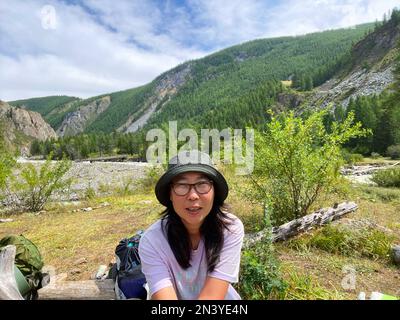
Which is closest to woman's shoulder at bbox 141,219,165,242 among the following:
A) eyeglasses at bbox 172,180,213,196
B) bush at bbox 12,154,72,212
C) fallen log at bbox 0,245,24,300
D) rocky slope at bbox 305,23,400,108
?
eyeglasses at bbox 172,180,213,196

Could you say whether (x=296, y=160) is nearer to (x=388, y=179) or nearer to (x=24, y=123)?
(x=388, y=179)

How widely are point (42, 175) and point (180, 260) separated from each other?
43.1 feet

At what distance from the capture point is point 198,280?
2570mm

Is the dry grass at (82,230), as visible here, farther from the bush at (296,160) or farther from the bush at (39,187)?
the bush at (296,160)

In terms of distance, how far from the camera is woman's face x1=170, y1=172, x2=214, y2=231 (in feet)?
7.88

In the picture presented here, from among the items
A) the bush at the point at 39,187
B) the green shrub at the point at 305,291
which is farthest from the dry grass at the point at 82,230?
the green shrub at the point at 305,291

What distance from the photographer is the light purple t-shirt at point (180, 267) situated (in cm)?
245

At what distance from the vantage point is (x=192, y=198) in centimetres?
241

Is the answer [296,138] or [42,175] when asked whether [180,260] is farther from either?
[42,175]

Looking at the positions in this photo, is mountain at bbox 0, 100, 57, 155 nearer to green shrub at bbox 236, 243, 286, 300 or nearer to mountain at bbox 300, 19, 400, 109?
mountain at bbox 300, 19, 400, 109

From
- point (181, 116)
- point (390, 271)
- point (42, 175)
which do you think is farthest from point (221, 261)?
point (181, 116)

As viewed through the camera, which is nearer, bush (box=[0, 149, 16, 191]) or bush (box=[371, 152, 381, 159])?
bush (box=[0, 149, 16, 191])

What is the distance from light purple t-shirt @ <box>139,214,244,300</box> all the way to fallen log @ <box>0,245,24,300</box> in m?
1.64

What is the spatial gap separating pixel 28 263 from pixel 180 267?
2938mm
